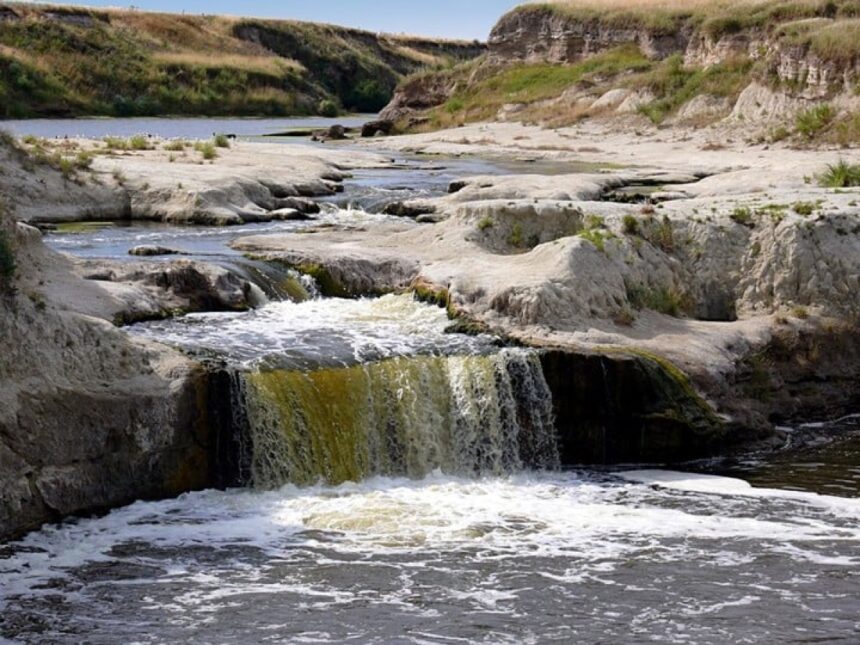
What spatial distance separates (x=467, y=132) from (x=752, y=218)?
26.8 m

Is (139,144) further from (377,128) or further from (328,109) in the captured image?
(328,109)

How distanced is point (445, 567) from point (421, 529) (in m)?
1.00

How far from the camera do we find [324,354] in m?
15.0

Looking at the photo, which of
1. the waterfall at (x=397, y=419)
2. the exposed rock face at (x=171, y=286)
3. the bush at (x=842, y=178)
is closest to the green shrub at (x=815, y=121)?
the bush at (x=842, y=178)

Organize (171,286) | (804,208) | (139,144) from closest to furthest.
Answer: (171,286)
(804,208)
(139,144)

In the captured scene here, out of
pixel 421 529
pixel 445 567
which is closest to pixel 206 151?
pixel 421 529

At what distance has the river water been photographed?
10.5 meters

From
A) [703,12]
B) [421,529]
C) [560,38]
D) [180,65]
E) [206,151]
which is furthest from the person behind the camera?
[180,65]

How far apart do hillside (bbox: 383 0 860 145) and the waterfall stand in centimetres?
1827

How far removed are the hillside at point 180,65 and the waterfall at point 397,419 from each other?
42.6 m

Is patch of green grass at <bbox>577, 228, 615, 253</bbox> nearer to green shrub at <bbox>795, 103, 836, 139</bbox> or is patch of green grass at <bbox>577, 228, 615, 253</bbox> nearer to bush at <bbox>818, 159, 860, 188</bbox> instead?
bush at <bbox>818, 159, 860, 188</bbox>

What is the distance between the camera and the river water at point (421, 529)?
10469mm

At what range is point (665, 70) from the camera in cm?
4188

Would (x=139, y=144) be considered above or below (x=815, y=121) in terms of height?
below
